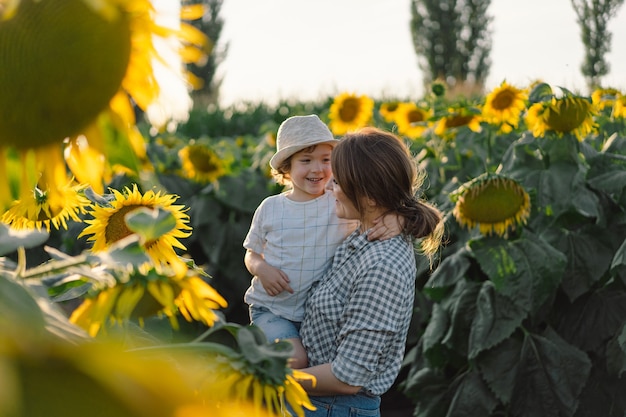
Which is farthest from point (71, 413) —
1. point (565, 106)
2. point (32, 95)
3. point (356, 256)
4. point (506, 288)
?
point (565, 106)

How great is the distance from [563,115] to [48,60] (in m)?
3.13

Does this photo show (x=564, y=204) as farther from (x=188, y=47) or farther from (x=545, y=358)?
(x=188, y=47)

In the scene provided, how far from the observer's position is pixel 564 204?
137 inches

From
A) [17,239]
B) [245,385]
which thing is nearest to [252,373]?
[245,385]

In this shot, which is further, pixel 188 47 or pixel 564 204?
pixel 564 204

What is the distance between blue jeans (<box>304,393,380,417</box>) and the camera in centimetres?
211

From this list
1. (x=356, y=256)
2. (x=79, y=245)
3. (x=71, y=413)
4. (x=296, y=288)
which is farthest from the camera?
(x=79, y=245)

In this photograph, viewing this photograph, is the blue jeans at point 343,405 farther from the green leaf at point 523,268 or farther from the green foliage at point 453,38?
the green foliage at point 453,38

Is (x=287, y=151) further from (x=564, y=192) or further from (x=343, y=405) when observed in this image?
(x=564, y=192)

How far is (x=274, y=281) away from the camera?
230 cm

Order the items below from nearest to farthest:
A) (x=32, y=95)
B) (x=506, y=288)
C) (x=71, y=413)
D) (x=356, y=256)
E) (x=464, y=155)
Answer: (x=71, y=413), (x=32, y=95), (x=356, y=256), (x=506, y=288), (x=464, y=155)

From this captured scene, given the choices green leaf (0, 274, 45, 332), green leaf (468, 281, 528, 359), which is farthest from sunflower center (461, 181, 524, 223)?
green leaf (0, 274, 45, 332)

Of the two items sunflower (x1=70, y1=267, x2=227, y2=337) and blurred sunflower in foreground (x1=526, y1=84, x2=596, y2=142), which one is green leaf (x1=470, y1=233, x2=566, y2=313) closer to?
blurred sunflower in foreground (x1=526, y1=84, x2=596, y2=142)

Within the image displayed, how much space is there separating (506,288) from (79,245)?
9.13 feet
